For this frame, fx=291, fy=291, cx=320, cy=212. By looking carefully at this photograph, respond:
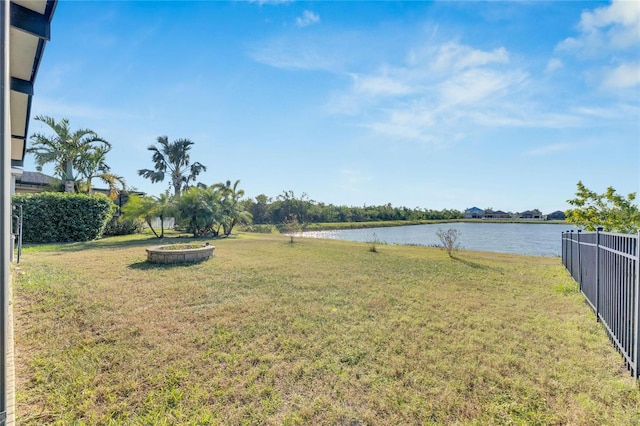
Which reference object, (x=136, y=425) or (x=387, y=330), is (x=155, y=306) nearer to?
(x=136, y=425)

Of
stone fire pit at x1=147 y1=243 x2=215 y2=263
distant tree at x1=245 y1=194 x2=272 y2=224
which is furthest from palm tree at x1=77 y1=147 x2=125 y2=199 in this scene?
distant tree at x1=245 y1=194 x2=272 y2=224

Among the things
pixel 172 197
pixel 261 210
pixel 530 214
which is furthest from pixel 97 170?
pixel 530 214

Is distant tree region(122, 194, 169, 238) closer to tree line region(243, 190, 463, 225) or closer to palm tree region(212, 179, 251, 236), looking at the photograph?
palm tree region(212, 179, 251, 236)

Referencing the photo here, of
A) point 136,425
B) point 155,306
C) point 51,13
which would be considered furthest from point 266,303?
point 51,13

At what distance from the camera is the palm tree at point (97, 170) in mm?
16844

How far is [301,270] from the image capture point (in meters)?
7.91

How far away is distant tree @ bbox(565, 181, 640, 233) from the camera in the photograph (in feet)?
26.6

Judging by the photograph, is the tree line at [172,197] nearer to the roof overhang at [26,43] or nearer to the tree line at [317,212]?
the roof overhang at [26,43]

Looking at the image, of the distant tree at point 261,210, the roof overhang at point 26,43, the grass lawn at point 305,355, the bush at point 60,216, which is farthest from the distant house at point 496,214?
the roof overhang at point 26,43

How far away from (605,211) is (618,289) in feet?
24.6

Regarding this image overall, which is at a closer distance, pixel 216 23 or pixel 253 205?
pixel 216 23

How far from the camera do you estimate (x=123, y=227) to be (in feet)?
56.6

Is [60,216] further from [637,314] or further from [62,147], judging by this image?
[637,314]

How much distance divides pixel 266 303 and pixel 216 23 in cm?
729
